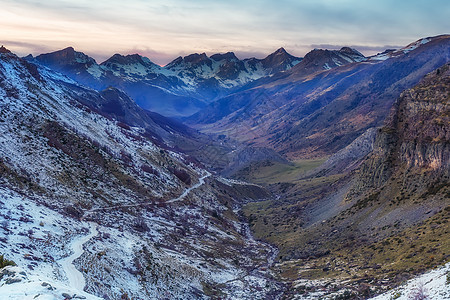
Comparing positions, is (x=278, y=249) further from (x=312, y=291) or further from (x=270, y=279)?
(x=312, y=291)

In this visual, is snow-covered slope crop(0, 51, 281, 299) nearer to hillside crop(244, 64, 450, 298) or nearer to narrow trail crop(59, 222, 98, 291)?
narrow trail crop(59, 222, 98, 291)

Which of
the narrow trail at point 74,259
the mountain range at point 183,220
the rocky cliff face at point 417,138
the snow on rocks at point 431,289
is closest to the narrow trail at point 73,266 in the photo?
the narrow trail at point 74,259

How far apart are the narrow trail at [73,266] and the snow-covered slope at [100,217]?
0.10m

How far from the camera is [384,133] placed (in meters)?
67.9

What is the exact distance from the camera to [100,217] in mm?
50719

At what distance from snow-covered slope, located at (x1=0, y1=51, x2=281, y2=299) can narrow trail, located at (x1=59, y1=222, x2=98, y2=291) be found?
10cm

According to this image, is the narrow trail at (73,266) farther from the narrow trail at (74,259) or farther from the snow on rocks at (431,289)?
the snow on rocks at (431,289)

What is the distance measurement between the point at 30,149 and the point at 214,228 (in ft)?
113

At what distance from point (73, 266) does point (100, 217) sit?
1961 centimetres

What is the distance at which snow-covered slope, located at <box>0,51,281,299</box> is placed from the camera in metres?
32.1

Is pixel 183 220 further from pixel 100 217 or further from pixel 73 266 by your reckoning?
pixel 73 266

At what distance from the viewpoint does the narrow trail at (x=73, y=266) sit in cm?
2867

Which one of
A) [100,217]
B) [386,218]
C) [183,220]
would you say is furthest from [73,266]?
[386,218]

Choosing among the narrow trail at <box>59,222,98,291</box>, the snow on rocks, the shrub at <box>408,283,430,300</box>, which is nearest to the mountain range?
the narrow trail at <box>59,222,98,291</box>
